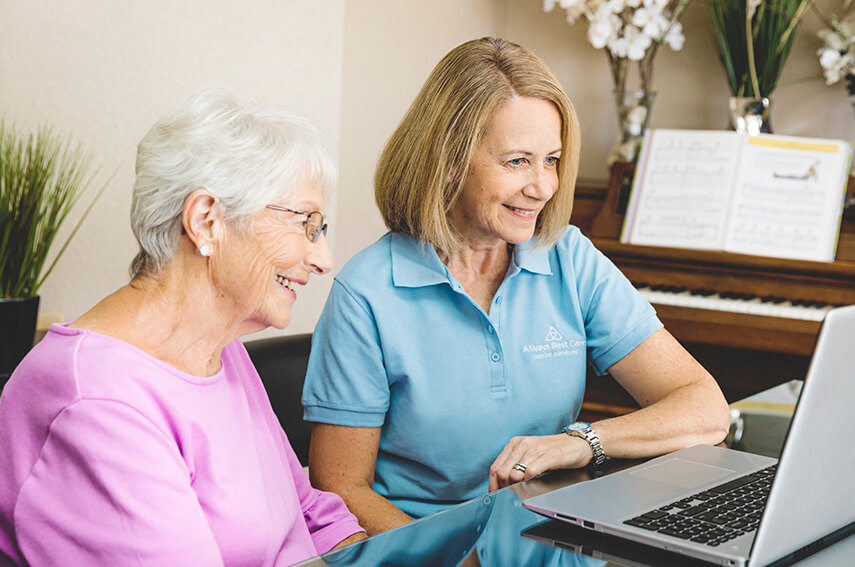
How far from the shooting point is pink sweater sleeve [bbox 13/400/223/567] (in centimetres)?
93

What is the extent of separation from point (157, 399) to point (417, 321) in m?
0.62

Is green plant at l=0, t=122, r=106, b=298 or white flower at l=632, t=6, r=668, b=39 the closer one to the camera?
green plant at l=0, t=122, r=106, b=298

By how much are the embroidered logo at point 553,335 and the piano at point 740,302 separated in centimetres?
135

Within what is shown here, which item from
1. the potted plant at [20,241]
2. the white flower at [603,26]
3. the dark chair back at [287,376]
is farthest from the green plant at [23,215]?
the white flower at [603,26]

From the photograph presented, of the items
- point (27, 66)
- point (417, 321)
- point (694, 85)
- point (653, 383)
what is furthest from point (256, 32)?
point (694, 85)

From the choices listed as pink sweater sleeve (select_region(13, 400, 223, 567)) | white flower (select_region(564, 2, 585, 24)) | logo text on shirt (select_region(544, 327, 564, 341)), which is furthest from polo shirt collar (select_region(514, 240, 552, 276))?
white flower (select_region(564, 2, 585, 24))

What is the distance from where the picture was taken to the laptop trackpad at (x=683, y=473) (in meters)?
1.19

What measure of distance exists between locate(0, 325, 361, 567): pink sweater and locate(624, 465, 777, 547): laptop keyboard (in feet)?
1.52

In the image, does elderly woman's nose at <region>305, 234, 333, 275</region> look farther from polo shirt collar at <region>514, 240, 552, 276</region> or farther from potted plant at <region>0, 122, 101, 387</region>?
potted plant at <region>0, 122, 101, 387</region>

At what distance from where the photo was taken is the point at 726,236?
9.88ft

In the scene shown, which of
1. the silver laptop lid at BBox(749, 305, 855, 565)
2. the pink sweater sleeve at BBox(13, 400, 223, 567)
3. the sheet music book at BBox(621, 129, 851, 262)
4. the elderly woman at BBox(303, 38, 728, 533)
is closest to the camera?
the silver laptop lid at BBox(749, 305, 855, 565)

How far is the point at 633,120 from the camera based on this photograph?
3273 millimetres

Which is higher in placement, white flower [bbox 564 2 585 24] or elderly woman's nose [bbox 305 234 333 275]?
white flower [bbox 564 2 585 24]

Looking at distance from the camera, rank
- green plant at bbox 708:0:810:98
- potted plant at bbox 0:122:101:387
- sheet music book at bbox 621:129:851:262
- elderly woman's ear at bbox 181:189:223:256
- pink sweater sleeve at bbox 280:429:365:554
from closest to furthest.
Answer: elderly woman's ear at bbox 181:189:223:256, pink sweater sleeve at bbox 280:429:365:554, potted plant at bbox 0:122:101:387, sheet music book at bbox 621:129:851:262, green plant at bbox 708:0:810:98
